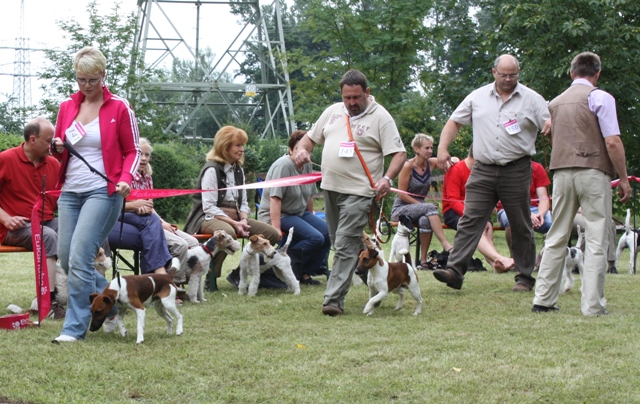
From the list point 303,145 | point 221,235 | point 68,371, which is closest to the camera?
point 68,371

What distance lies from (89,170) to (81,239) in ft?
1.44

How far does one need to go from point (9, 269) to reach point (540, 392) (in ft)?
26.8

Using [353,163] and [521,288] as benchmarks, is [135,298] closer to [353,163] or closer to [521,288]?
[353,163]

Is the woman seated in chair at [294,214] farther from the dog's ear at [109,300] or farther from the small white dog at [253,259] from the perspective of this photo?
the dog's ear at [109,300]

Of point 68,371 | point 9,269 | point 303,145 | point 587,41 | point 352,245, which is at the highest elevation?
point 587,41

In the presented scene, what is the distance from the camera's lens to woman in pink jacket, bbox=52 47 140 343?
197 inches

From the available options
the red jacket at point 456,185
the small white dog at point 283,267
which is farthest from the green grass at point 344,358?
the red jacket at point 456,185

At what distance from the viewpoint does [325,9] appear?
17.5 meters

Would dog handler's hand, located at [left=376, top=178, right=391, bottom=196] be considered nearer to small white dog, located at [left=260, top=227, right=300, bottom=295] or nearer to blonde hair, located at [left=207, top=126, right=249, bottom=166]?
small white dog, located at [left=260, top=227, right=300, bottom=295]

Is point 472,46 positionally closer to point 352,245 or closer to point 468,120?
point 468,120

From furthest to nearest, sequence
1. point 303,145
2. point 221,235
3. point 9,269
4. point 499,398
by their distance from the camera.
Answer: point 9,269 < point 221,235 < point 303,145 < point 499,398

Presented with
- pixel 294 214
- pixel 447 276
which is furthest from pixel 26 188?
pixel 447 276

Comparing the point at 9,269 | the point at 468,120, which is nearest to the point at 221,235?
the point at 468,120

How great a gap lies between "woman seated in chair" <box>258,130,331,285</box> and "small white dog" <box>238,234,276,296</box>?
1.96 ft
